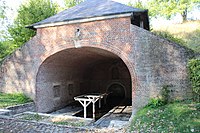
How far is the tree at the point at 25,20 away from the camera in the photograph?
61.0 ft

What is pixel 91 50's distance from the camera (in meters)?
12.1

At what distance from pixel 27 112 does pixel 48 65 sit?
3.09 metres

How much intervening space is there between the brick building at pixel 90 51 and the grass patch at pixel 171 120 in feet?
4.40

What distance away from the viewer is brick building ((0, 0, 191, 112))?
9023 millimetres

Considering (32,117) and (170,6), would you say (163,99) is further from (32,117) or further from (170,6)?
(170,6)

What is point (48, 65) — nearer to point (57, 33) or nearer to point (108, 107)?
point (57, 33)

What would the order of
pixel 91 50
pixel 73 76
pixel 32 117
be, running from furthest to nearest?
pixel 73 76 < pixel 91 50 < pixel 32 117

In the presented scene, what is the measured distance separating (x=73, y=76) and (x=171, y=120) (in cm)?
1056

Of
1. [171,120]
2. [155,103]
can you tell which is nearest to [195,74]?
[155,103]

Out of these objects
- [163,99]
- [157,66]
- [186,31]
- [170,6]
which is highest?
[170,6]

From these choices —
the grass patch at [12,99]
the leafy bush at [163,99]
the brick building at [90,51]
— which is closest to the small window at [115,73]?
the brick building at [90,51]

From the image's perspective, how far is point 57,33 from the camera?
11.4 meters

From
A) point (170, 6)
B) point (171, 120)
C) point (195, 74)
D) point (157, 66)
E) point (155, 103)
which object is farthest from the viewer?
point (170, 6)

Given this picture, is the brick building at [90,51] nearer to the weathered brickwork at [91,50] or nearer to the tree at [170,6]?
the weathered brickwork at [91,50]
